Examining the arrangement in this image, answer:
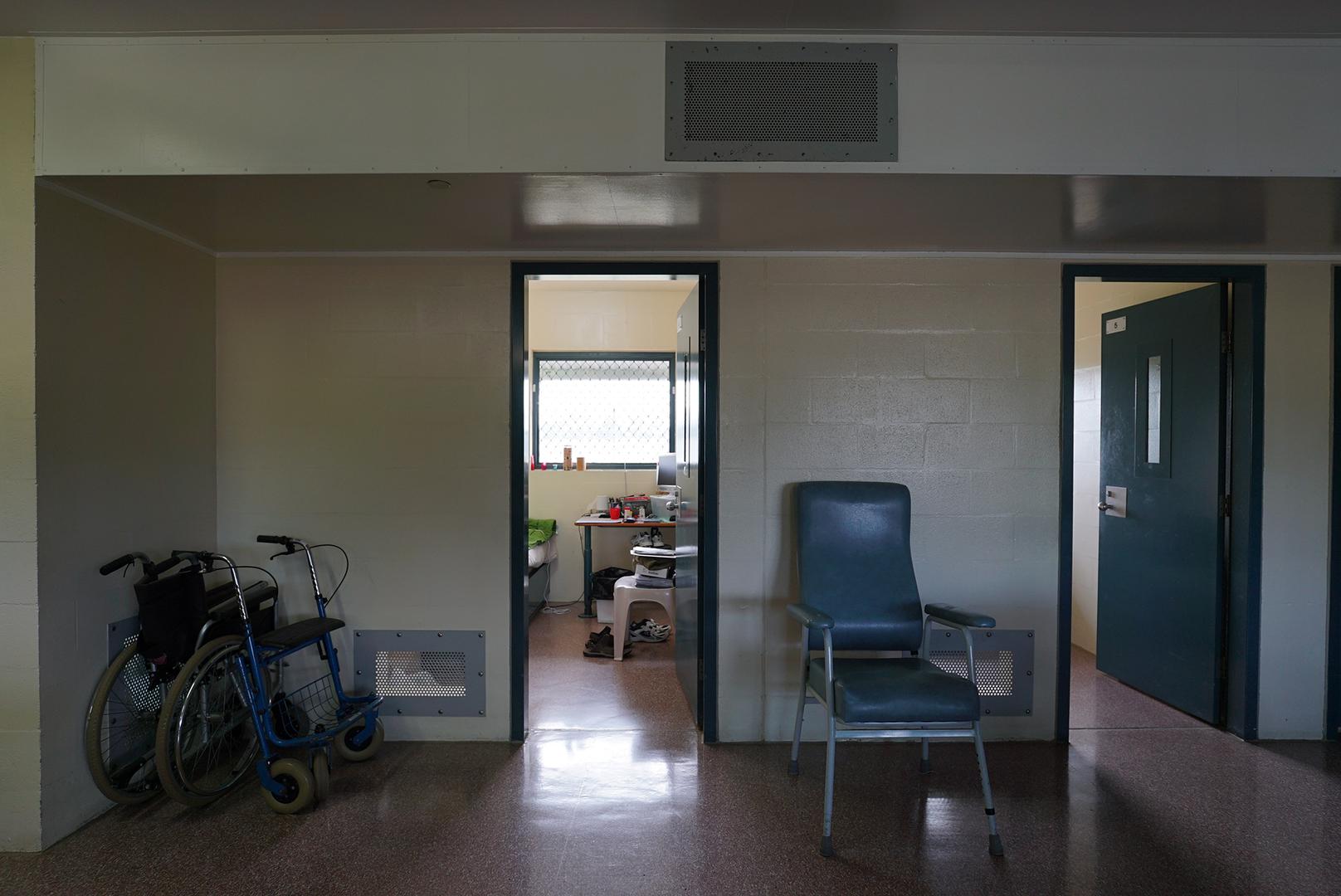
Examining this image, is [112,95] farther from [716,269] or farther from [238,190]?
[716,269]

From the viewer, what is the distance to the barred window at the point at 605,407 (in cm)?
614

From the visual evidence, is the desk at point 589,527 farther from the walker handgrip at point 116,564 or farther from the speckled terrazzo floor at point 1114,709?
the walker handgrip at point 116,564

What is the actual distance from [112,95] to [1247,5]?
336 cm

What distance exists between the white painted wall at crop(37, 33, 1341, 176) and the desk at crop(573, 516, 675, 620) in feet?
10.6

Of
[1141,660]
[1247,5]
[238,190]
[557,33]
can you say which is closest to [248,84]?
[238,190]

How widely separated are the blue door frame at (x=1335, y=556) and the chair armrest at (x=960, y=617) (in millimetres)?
1914

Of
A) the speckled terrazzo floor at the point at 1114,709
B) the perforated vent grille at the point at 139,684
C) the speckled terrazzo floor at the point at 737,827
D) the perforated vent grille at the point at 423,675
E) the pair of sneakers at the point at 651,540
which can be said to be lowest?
the speckled terrazzo floor at the point at 737,827

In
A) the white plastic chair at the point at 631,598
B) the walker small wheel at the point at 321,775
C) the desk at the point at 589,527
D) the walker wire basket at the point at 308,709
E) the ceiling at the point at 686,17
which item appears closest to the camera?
the ceiling at the point at 686,17

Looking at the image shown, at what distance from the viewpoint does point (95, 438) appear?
8.61 ft

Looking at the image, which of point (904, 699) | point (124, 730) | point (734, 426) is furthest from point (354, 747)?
point (904, 699)

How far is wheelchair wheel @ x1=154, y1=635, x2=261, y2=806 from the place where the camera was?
8.40ft

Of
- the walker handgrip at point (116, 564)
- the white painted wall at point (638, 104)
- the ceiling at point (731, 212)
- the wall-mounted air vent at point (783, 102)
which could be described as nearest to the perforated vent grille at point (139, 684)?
the walker handgrip at point (116, 564)

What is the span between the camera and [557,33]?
2268 mm

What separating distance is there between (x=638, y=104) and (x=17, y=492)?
2.32 m
